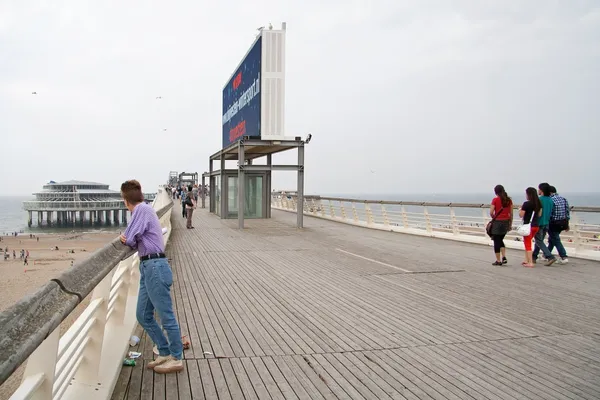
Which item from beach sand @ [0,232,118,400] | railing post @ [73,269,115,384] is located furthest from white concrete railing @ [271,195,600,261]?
beach sand @ [0,232,118,400]

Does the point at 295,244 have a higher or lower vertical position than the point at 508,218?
lower

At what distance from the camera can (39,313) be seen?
1873 mm

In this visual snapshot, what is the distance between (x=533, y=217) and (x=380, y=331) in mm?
6044

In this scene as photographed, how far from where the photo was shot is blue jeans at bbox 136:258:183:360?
12.3ft

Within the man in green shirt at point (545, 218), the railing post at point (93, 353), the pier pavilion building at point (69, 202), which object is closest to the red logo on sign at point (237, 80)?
the man in green shirt at point (545, 218)

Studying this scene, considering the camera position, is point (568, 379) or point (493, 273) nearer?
point (568, 379)

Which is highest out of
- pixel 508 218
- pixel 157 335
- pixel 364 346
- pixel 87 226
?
pixel 508 218

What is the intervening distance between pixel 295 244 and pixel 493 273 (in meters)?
6.26

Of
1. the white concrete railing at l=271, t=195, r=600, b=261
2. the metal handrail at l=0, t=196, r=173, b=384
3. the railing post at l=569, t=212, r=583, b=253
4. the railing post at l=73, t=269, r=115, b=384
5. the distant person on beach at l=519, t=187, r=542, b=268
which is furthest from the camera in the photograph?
the white concrete railing at l=271, t=195, r=600, b=261

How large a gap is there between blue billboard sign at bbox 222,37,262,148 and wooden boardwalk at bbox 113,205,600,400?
417 inches

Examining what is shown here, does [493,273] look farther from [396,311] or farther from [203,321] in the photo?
[203,321]

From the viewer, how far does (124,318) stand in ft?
14.6

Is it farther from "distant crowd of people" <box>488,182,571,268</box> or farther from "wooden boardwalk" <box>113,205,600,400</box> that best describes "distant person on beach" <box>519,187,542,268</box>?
Answer: "wooden boardwalk" <box>113,205,600,400</box>

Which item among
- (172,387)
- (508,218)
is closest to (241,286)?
(172,387)
